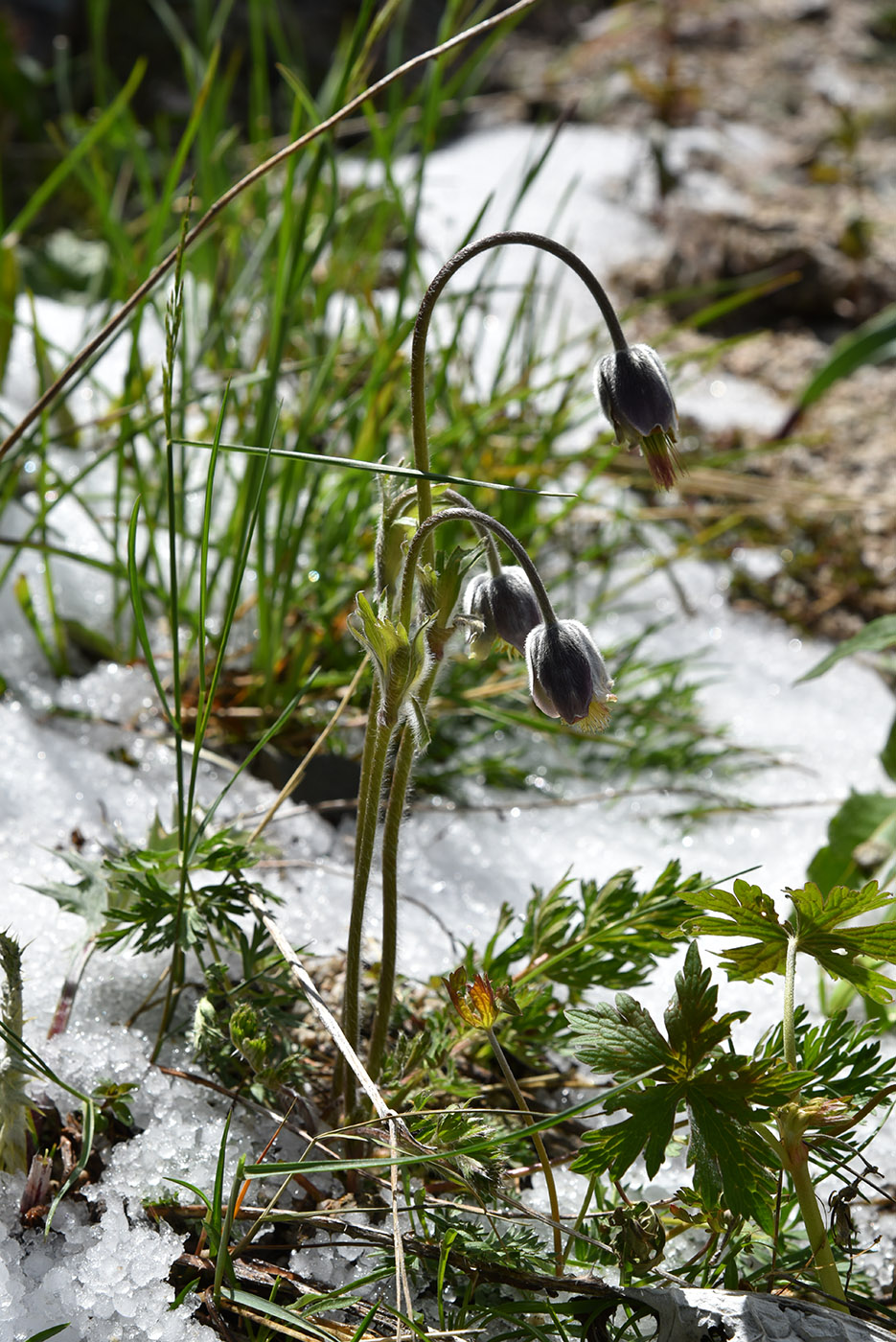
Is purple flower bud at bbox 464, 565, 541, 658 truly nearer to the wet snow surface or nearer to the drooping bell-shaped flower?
the drooping bell-shaped flower

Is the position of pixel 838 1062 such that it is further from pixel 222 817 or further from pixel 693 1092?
pixel 222 817

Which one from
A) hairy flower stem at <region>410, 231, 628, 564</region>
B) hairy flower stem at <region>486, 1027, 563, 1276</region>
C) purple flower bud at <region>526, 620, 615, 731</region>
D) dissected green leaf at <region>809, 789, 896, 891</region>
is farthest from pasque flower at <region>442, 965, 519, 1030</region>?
dissected green leaf at <region>809, 789, 896, 891</region>

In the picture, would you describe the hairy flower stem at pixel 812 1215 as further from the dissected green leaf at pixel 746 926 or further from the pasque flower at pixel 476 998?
the pasque flower at pixel 476 998

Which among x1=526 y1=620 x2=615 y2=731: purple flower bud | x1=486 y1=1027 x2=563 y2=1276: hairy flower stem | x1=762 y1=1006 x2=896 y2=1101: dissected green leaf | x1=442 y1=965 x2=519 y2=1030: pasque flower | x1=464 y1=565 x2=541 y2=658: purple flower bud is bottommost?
x1=486 y1=1027 x2=563 y2=1276: hairy flower stem

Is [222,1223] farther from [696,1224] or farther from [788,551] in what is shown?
[788,551]

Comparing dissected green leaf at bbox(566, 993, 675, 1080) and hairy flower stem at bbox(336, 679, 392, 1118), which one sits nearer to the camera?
dissected green leaf at bbox(566, 993, 675, 1080)

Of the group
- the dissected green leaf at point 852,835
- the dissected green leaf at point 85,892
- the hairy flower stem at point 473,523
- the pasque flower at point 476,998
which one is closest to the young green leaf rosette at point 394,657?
the hairy flower stem at point 473,523
